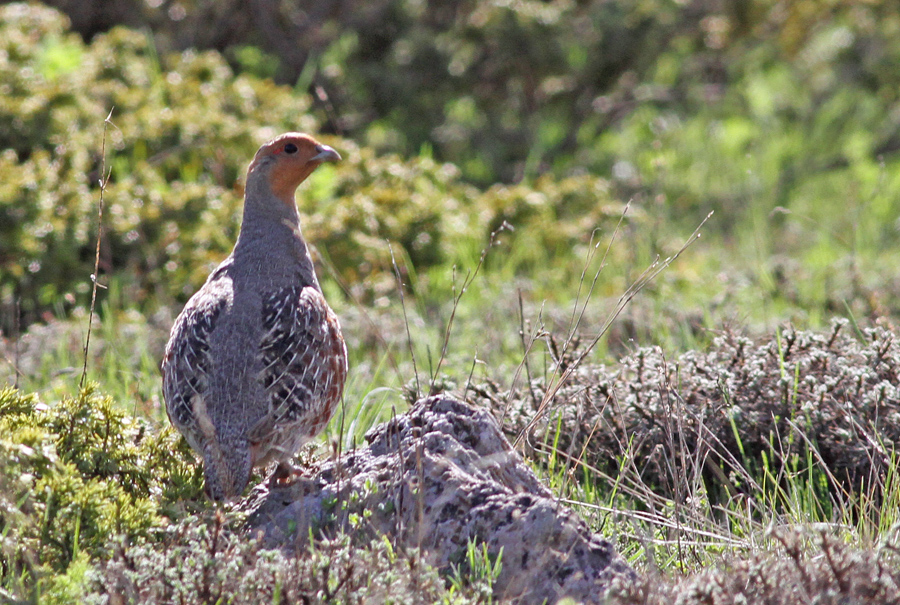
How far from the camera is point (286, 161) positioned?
16.2 feet

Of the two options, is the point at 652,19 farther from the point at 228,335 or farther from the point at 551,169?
the point at 228,335

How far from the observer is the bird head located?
16.1 ft

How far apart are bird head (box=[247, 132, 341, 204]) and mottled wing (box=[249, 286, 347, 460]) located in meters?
0.80

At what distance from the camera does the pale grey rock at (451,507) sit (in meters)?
3.12

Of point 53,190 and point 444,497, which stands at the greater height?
point 53,190

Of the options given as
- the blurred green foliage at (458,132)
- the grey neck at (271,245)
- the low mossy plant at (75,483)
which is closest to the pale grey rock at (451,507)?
the low mossy plant at (75,483)

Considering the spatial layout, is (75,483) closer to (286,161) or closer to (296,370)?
(296,370)

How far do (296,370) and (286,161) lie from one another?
1375 millimetres

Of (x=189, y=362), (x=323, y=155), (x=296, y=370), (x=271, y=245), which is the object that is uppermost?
(x=323, y=155)

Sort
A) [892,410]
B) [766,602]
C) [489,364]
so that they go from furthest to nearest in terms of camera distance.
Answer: [489,364]
[892,410]
[766,602]

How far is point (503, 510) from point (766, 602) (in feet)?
2.72

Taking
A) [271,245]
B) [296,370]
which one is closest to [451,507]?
[296,370]

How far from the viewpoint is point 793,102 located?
37.7 feet

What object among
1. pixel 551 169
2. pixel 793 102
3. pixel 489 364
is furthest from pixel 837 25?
pixel 489 364
